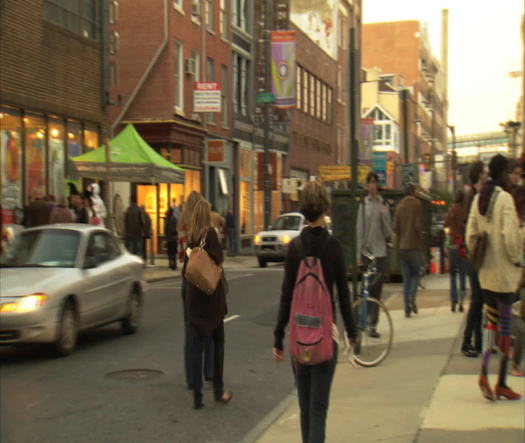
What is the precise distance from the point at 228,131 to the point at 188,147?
5.56 meters

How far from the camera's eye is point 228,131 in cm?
3719

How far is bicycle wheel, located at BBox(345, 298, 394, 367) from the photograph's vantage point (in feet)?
30.3

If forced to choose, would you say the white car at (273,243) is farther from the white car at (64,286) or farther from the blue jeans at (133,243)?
the white car at (64,286)

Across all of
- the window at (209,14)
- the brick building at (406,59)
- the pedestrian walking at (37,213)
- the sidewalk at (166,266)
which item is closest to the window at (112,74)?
the sidewalk at (166,266)

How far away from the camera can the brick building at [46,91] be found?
67.7 feet

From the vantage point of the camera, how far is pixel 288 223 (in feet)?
92.4

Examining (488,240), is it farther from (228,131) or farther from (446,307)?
(228,131)

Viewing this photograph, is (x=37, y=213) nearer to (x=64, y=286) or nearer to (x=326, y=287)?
(x=64, y=286)

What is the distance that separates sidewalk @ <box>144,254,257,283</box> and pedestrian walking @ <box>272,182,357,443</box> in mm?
15498

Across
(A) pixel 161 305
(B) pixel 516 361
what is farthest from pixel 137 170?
(B) pixel 516 361

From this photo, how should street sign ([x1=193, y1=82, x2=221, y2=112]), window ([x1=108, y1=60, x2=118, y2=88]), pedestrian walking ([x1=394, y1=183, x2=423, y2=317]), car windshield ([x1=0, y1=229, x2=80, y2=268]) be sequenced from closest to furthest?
car windshield ([x1=0, y1=229, x2=80, y2=268]) < pedestrian walking ([x1=394, y1=183, x2=423, y2=317]) < window ([x1=108, y1=60, x2=118, y2=88]) < street sign ([x1=193, y1=82, x2=221, y2=112])

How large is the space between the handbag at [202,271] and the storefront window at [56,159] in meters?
16.3

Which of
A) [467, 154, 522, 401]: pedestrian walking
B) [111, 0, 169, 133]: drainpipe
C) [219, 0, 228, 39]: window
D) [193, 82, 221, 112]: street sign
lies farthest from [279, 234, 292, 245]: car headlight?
[467, 154, 522, 401]: pedestrian walking

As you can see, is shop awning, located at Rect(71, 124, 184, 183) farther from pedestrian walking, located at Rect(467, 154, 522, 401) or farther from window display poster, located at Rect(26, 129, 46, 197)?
pedestrian walking, located at Rect(467, 154, 522, 401)
